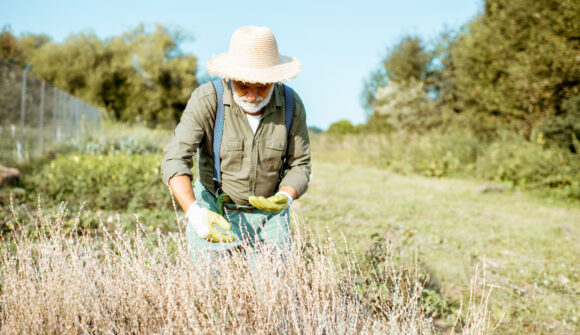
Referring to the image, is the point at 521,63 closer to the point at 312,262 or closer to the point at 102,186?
the point at 102,186

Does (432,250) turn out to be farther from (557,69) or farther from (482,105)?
(482,105)

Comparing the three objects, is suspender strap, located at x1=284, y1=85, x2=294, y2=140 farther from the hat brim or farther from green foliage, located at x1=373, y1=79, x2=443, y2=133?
green foliage, located at x1=373, y1=79, x2=443, y2=133

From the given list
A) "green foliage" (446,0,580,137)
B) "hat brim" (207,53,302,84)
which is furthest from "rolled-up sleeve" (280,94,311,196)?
"green foliage" (446,0,580,137)

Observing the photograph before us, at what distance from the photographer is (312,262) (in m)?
2.95

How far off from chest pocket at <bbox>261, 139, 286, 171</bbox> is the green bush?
357 cm

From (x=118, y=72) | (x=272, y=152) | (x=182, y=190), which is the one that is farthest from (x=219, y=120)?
(x=118, y=72)

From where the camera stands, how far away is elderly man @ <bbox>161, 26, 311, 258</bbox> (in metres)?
2.37

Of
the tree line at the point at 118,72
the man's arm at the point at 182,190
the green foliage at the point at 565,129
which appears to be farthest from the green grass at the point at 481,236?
the tree line at the point at 118,72

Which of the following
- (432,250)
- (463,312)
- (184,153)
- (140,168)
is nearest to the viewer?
(184,153)

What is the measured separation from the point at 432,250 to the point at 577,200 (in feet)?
18.6

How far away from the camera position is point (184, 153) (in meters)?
2.38

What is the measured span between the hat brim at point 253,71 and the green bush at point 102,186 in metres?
3.79

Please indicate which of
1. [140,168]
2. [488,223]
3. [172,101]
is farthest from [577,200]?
[172,101]

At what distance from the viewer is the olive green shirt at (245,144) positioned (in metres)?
2.50
